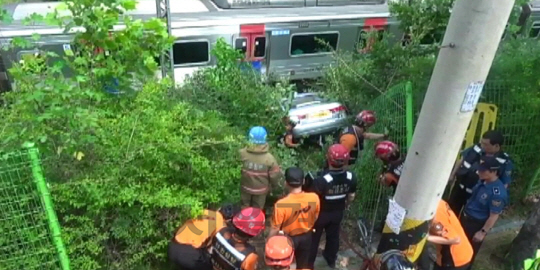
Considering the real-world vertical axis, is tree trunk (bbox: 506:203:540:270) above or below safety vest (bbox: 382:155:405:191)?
below

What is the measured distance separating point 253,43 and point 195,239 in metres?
6.56

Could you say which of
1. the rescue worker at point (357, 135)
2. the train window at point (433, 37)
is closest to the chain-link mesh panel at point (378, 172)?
the rescue worker at point (357, 135)

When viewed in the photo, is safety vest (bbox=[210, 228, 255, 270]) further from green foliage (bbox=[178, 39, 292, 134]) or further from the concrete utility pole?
green foliage (bbox=[178, 39, 292, 134])

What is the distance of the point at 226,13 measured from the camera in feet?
33.3

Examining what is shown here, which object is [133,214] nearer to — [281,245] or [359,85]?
[281,245]

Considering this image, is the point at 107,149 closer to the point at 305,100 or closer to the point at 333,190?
the point at 333,190

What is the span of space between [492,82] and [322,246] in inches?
120

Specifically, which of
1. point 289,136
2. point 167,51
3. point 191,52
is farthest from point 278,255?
point 191,52

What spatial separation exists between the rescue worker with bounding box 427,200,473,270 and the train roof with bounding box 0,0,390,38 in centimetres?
666

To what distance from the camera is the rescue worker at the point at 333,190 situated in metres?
4.86

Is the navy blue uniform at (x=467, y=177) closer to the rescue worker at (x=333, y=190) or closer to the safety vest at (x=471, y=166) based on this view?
the safety vest at (x=471, y=166)

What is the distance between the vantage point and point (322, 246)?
5.74 metres

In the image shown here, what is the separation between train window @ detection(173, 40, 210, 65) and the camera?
9.70 m

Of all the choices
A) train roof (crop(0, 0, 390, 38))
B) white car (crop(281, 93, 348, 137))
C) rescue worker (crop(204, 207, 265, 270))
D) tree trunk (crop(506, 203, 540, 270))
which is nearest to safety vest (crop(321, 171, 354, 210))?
rescue worker (crop(204, 207, 265, 270))
